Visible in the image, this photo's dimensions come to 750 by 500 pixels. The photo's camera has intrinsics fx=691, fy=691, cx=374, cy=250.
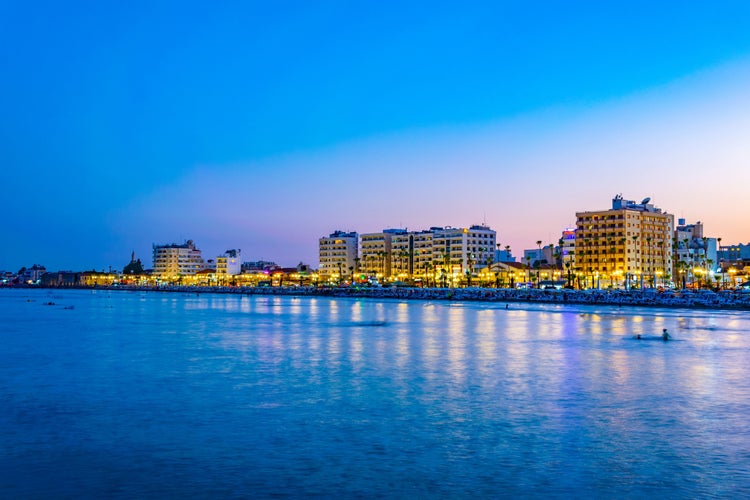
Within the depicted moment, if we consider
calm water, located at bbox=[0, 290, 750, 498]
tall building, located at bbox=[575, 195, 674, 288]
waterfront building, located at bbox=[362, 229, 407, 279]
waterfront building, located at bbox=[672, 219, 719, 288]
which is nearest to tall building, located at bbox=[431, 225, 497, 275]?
waterfront building, located at bbox=[362, 229, 407, 279]

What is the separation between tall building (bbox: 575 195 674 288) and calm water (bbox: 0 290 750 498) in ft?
347

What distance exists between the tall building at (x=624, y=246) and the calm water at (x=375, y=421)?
105665mm

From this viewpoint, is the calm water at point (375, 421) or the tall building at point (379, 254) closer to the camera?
the calm water at point (375, 421)

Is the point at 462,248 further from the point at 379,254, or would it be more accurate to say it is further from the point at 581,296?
the point at 581,296

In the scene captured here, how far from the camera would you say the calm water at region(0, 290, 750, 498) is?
13461mm

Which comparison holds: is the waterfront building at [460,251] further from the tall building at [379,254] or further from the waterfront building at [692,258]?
the waterfront building at [692,258]

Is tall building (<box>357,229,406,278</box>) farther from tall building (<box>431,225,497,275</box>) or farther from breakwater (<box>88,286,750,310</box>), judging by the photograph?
breakwater (<box>88,286,750,310</box>)

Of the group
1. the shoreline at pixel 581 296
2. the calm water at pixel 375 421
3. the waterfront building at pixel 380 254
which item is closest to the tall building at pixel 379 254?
the waterfront building at pixel 380 254

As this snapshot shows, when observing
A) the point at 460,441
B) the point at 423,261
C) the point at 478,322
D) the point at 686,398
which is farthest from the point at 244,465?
the point at 423,261

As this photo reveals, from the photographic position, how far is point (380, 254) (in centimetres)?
19125

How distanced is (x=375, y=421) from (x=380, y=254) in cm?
17245

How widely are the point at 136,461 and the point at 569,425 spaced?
10.9 meters

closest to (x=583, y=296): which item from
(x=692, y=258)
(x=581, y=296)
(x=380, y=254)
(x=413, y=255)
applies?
(x=581, y=296)

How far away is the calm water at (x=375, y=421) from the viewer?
44.2ft
